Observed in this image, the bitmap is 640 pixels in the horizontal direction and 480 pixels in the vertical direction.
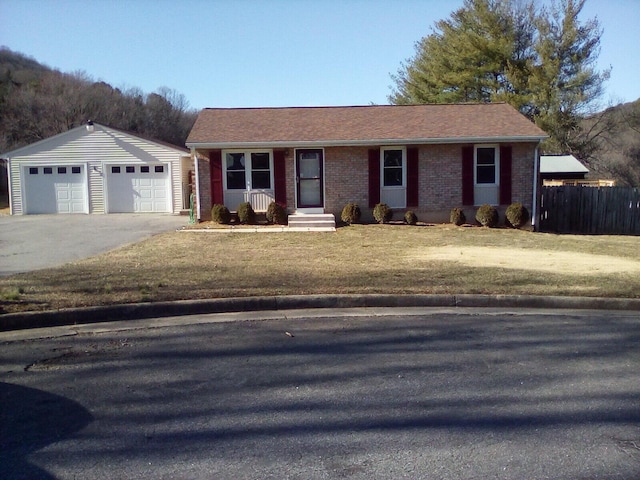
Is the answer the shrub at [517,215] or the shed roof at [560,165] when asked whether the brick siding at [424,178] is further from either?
the shed roof at [560,165]

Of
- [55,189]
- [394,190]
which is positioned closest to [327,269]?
[394,190]

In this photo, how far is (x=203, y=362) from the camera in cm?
620

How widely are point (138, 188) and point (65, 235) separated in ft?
29.6

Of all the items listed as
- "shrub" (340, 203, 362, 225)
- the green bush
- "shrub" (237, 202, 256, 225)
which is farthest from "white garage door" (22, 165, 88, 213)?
"shrub" (340, 203, 362, 225)

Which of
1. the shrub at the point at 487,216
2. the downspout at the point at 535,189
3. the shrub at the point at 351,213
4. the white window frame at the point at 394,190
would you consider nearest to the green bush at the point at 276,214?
the shrub at the point at 351,213

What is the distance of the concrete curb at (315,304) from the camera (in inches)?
316

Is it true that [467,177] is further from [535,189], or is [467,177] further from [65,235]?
[65,235]

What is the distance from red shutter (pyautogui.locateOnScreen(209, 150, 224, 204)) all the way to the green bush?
1.80 m

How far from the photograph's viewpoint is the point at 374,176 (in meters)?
21.1

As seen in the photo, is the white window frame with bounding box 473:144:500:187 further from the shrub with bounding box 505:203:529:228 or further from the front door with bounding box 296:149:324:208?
the front door with bounding box 296:149:324:208

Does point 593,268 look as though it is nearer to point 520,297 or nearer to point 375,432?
point 520,297

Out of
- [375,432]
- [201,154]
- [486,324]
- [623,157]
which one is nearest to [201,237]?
[201,154]

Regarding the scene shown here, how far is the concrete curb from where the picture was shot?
26.3ft

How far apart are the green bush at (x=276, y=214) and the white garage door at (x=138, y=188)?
7667 mm
